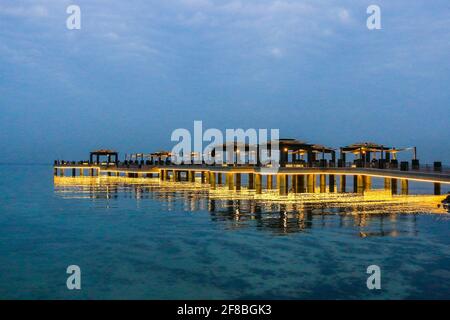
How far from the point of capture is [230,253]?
17156mm

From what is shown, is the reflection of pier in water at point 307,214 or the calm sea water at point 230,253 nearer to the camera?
the calm sea water at point 230,253

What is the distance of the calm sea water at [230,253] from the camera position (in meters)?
12.7

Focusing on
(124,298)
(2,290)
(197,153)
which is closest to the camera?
(124,298)

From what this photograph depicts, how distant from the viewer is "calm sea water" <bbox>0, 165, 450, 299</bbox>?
12.7 m

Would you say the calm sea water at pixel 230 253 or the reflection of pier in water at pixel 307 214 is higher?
the reflection of pier in water at pixel 307 214

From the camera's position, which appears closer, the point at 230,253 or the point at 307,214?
the point at 230,253

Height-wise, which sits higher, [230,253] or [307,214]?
[307,214]

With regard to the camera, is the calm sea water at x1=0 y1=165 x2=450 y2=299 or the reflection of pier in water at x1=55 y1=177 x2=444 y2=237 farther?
the reflection of pier in water at x1=55 y1=177 x2=444 y2=237

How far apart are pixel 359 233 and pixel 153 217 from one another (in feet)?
41.7

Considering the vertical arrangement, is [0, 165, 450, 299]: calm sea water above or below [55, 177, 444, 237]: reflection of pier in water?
below

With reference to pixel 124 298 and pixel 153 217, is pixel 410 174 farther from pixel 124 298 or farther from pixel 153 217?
pixel 124 298

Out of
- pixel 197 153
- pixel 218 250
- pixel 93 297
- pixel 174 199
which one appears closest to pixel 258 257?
pixel 218 250

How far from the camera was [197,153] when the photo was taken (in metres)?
90.4
